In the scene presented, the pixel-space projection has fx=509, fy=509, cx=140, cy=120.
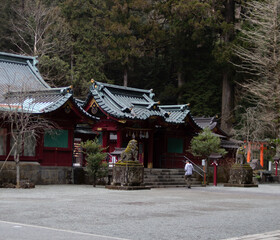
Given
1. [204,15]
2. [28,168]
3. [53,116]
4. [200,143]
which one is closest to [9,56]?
[53,116]

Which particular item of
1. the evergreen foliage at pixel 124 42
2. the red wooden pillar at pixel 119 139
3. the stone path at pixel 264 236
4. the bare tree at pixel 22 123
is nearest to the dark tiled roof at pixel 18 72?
the bare tree at pixel 22 123

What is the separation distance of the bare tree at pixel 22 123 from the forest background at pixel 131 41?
60.1 ft

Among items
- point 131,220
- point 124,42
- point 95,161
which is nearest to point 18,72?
point 95,161

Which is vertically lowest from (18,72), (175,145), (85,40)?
(175,145)

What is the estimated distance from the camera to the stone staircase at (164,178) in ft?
93.3

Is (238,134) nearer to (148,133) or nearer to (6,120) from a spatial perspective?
(148,133)

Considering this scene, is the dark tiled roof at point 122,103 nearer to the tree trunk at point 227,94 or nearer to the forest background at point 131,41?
the forest background at point 131,41

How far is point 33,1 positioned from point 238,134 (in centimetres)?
2642

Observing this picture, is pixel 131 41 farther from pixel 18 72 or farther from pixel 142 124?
pixel 142 124

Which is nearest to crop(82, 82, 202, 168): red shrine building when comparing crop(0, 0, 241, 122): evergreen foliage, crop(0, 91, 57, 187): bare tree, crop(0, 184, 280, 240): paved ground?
crop(0, 91, 57, 187): bare tree

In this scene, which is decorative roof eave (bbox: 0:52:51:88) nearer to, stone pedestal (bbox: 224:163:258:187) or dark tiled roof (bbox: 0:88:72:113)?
dark tiled roof (bbox: 0:88:72:113)

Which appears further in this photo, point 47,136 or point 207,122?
point 207,122

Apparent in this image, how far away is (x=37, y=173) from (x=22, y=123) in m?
4.01

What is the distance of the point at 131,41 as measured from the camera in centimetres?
4925
